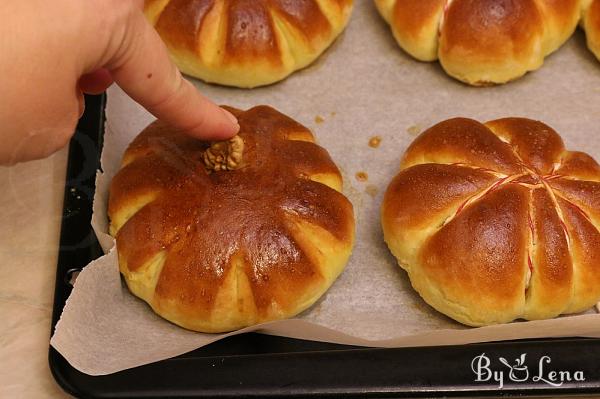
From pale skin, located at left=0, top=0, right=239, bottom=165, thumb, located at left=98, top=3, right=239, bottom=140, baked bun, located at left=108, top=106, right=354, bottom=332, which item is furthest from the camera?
baked bun, located at left=108, top=106, right=354, bottom=332

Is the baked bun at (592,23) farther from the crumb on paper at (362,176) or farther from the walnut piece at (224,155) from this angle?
the walnut piece at (224,155)

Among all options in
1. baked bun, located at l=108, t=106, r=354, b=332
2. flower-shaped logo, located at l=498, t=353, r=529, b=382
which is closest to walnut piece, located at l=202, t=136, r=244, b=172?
baked bun, located at l=108, t=106, r=354, b=332

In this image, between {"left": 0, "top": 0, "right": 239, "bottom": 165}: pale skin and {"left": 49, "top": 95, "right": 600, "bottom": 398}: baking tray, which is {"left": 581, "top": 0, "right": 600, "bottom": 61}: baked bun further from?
{"left": 0, "top": 0, "right": 239, "bottom": 165}: pale skin

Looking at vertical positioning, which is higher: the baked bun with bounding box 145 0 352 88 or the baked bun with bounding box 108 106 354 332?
the baked bun with bounding box 145 0 352 88

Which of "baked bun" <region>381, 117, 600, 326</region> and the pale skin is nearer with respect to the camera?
the pale skin

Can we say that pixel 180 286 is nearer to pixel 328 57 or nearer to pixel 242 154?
pixel 242 154

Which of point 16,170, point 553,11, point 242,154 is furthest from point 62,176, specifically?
point 553,11

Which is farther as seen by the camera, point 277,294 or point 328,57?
point 328,57
